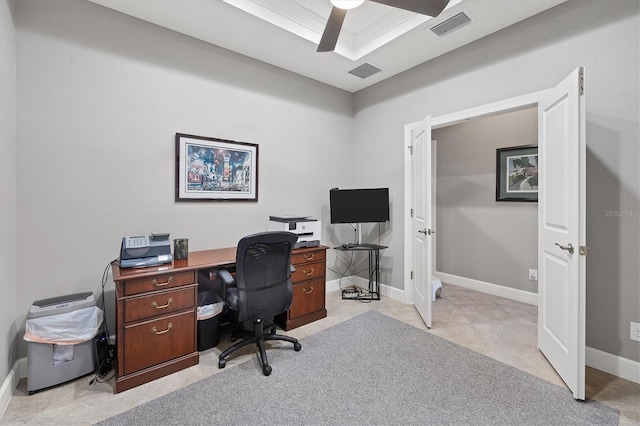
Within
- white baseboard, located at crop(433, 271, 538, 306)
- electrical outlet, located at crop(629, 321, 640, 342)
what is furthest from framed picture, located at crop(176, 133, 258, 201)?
electrical outlet, located at crop(629, 321, 640, 342)

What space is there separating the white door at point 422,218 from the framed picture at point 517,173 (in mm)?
1439

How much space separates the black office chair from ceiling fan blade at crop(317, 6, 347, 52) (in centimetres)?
161

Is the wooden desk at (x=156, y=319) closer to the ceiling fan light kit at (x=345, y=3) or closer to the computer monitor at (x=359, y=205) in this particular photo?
the computer monitor at (x=359, y=205)

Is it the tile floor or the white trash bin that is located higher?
the white trash bin

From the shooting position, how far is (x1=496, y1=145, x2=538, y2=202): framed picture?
375 centimetres

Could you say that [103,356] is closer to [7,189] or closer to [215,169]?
[7,189]

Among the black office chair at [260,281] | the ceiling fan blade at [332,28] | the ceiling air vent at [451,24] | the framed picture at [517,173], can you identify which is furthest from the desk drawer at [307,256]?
the framed picture at [517,173]

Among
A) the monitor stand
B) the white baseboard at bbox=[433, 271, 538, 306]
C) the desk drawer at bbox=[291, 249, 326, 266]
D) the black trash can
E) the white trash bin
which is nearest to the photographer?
the white trash bin

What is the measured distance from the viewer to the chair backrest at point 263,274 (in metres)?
2.14

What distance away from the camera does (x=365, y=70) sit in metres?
3.64

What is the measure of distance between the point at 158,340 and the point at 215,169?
5.54ft

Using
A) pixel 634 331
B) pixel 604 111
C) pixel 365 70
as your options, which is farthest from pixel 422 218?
pixel 365 70

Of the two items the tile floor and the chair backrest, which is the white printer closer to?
the chair backrest

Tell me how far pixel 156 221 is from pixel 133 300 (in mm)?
911
